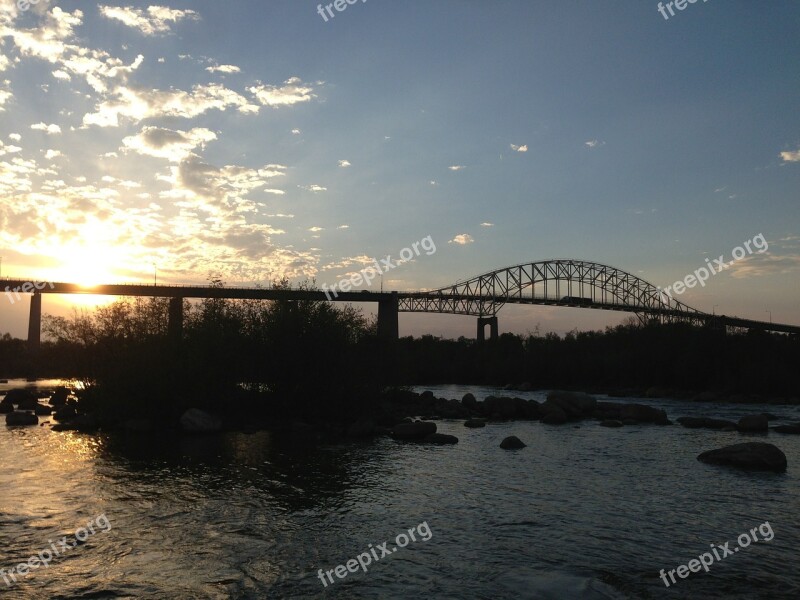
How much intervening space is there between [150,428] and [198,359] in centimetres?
431

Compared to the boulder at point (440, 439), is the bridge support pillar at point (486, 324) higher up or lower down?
higher up

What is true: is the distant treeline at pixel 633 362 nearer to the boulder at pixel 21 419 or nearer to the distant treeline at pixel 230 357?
the distant treeline at pixel 230 357

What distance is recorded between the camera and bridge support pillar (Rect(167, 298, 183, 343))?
34.1 metres

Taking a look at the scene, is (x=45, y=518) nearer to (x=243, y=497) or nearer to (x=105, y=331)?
(x=243, y=497)

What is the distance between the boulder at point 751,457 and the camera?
845 inches

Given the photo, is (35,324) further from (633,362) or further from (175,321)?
(633,362)

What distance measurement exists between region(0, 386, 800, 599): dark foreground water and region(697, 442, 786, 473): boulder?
22.2 inches

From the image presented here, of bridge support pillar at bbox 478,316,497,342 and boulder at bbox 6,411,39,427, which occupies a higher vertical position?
bridge support pillar at bbox 478,316,497,342

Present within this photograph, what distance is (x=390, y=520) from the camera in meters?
15.1

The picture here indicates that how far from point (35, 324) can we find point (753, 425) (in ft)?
325

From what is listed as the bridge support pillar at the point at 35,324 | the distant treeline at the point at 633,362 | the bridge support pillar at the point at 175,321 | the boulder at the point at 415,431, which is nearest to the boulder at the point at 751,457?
the boulder at the point at 415,431

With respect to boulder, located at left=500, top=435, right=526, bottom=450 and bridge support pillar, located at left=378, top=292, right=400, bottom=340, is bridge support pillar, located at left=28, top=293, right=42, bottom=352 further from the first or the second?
boulder, located at left=500, top=435, right=526, bottom=450

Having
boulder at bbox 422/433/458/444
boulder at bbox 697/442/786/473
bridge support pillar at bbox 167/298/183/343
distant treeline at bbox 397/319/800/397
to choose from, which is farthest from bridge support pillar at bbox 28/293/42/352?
boulder at bbox 697/442/786/473

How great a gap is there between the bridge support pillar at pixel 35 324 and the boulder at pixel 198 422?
254 ft
